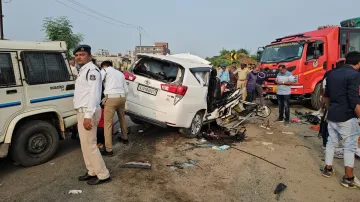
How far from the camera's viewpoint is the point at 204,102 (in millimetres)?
6664

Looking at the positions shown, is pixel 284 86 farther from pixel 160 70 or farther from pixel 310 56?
pixel 160 70

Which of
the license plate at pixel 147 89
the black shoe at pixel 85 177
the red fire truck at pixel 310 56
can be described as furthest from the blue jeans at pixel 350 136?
the red fire truck at pixel 310 56

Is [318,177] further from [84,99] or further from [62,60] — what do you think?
[62,60]

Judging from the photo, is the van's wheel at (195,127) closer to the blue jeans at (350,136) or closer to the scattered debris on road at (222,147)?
the scattered debris on road at (222,147)

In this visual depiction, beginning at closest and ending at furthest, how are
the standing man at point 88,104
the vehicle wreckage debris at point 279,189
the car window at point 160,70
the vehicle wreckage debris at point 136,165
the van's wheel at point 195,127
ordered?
the standing man at point 88,104
the vehicle wreckage debris at point 279,189
the vehicle wreckage debris at point 136,165
the car window at point 160,70
the van's wheel at point 195,127

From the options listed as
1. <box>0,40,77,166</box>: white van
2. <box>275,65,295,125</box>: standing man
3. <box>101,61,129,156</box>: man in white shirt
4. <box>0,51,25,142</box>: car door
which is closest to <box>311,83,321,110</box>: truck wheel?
<box>275,65,295,125</box>: standing man

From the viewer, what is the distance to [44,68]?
474 centimetres

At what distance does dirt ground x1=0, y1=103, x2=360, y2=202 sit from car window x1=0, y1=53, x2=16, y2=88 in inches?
55.8

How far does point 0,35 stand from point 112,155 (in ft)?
35.6

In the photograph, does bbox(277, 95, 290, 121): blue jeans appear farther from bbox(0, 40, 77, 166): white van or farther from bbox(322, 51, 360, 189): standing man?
bbox(0, 40, 77, 166): white van

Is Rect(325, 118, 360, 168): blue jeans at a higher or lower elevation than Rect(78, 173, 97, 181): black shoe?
higher

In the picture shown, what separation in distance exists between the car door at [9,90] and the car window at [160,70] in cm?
259

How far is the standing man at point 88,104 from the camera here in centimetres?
370

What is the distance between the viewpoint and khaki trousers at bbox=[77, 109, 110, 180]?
12.6 ft
